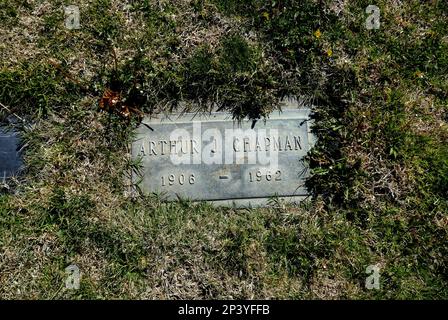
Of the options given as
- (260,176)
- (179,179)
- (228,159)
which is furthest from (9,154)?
(260,176)

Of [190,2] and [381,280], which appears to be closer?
[381,280]

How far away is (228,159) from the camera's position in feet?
12.2

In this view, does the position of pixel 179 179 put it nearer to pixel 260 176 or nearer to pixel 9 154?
pixel 260 176

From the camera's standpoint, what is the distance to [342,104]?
374 cm

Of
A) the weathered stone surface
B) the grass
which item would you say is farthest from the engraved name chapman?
the weathered stone surface

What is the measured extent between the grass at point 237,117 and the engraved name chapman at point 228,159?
0.35 ft

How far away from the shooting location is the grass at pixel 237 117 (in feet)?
11.7

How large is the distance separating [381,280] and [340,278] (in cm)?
29

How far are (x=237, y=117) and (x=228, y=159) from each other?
0.34m
